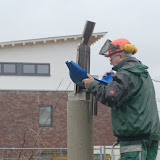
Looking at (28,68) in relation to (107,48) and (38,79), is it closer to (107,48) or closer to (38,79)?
(38,79)

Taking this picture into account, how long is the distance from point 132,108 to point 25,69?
66.6 ft

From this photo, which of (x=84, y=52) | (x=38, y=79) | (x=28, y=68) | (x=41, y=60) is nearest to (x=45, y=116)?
(x=38, y=79)

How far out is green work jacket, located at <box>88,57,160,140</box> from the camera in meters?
3.91

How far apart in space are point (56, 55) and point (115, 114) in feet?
66.7

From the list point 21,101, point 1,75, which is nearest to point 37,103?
point 21,101

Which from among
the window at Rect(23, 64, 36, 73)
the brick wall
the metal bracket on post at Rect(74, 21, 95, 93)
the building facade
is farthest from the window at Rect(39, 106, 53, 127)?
the metal bracket on post at Rect(74, 21, 95, 93)

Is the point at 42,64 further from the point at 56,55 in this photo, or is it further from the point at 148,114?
the point at 148,114

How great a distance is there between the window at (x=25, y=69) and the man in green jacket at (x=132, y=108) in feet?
65.5

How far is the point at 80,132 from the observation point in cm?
496

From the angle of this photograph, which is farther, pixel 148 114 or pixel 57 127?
pixel 57 127

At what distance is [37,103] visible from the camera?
955 inches

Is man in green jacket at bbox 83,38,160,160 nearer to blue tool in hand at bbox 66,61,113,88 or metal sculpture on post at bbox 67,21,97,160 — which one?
blue tool in hand at bbox 66,61,113,88

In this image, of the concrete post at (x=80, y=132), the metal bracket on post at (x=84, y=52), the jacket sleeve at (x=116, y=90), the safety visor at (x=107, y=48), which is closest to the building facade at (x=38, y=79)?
the metal bracket on post at (x=84, y=52)

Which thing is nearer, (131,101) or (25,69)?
(131,101)
